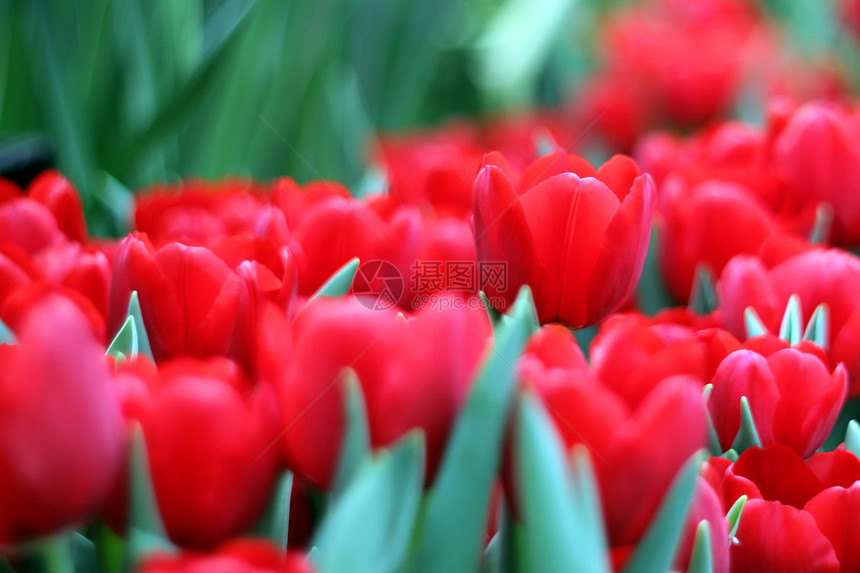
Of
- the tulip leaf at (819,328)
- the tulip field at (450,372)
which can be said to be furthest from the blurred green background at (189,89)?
the tulip leaf at (819,328)

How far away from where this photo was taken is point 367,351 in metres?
0.28

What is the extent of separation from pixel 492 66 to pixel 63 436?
5.25ft

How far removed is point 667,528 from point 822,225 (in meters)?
0.39

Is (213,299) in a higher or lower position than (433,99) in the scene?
higher

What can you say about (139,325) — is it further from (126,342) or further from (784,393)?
(784,393)

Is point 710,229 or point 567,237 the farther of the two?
point 710,229

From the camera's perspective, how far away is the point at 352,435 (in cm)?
27

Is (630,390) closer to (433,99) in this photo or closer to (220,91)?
(220,91)

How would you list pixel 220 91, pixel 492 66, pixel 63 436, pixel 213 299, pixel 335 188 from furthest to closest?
pixel 492 66 → pixel 220 91 → pixel 335 188 → pixel 213 299 → pixel 63 436

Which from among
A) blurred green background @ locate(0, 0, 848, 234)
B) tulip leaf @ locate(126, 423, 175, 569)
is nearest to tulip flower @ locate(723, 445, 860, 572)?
tulip leaf @ locate(126, 423, 175, 569)

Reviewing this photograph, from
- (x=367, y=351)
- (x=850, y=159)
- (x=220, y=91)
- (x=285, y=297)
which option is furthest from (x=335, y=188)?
(x=220, y=91)

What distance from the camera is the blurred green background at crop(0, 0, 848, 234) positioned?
0.80 metres

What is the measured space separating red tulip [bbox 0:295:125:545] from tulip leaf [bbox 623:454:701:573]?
17 centimetres

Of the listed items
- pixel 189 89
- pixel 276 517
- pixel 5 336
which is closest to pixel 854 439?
pixel 276 517
